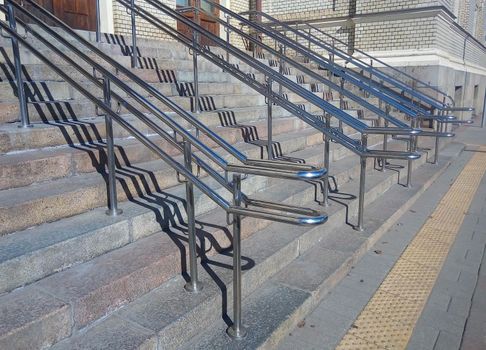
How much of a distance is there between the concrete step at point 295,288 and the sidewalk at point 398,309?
93 millimetres

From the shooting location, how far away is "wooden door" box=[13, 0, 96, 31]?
6.20m

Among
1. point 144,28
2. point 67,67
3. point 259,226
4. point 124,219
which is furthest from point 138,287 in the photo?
point 144,28

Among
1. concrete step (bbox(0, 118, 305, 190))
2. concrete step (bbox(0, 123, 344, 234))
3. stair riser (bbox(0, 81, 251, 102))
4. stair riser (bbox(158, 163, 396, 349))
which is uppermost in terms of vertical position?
stair riser (bbox(0, 81, 251, 102))

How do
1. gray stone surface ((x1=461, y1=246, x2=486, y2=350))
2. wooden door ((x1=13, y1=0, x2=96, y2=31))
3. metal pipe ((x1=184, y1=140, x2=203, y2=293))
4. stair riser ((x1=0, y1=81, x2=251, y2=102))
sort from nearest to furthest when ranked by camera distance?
metal pipe ((x1=184, y1=140, x2=203, y2=293)) < gray stone surface ((x1=461, y1=246, x2=486, y2=350)) < stair riser ((x1=0, y1=81, x2=251, y2=102)) < wooden door ((x1=13, y1=0, x2=96, y2=31))

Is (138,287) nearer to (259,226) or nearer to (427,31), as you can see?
(259,226)

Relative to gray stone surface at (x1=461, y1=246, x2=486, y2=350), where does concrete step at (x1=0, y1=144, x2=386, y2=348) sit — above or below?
above

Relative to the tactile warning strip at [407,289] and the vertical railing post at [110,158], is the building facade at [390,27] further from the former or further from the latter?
the tactile warning strip at [407,289]

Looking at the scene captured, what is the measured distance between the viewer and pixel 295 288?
2.75 metres

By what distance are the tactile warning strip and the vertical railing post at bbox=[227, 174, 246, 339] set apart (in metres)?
0.63

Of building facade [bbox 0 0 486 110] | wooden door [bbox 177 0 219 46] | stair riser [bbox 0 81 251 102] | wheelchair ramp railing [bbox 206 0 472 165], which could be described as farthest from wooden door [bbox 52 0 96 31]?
stair riser [bbox 0 81 251 102]

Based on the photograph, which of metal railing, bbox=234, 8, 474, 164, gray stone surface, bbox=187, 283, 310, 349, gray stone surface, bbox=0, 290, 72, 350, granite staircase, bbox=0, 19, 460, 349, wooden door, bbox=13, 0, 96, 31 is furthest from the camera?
wooden door, bbox=13, 0, 96, 31

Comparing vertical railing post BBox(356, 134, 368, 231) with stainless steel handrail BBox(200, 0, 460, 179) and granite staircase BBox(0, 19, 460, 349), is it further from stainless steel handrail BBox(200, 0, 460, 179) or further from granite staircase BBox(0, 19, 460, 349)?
stainless steel handrail BBox(200, 0, 460, 179)

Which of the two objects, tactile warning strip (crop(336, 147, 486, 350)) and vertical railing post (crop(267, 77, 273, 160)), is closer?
tactile warning strip (crop(336, 147, 486, 350))

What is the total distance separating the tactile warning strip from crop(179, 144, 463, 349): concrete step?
292 millimetres
